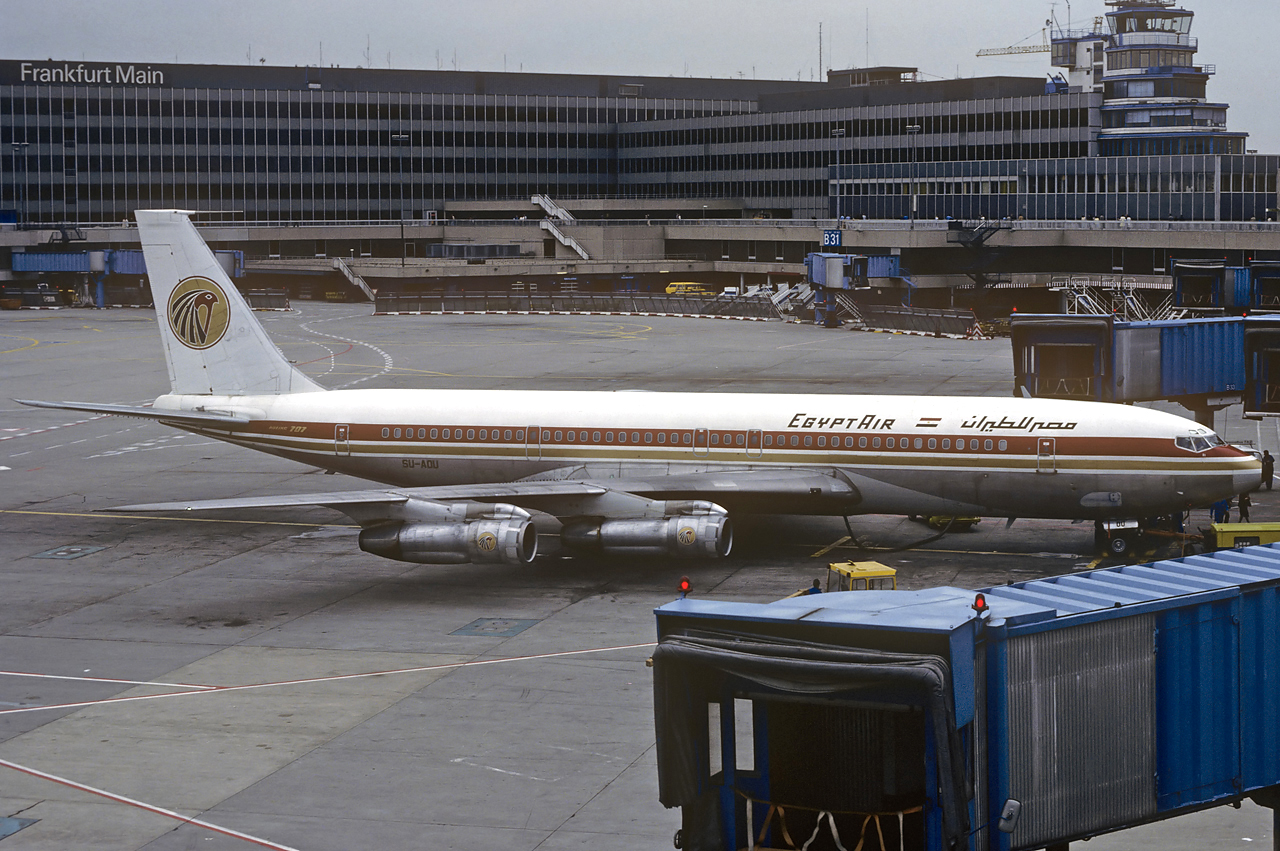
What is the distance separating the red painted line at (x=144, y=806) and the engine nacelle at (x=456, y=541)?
14.0 meters

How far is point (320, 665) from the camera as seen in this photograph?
106 feet

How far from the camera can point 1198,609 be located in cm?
1903

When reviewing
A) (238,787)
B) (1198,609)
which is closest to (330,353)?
(238,787)

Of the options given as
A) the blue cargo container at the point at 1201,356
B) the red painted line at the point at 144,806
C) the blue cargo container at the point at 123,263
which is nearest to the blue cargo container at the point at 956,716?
the red painted line at the point at 144,806

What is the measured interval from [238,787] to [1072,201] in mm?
156976

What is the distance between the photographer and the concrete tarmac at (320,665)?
23672 mm

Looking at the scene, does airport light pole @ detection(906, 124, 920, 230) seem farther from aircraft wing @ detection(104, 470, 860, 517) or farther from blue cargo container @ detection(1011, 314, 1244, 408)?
aircraft wing @ detection(104, 470, 860, 517)

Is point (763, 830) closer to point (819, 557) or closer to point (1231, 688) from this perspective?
point (1231, 688)

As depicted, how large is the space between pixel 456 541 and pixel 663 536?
5.59 m

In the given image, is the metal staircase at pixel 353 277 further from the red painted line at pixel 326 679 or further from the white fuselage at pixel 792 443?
the red painted line at pixel 326 679

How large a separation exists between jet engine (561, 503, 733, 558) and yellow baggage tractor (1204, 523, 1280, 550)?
13.4 metres

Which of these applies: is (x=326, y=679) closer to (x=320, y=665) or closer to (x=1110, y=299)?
(x=320, y=665)

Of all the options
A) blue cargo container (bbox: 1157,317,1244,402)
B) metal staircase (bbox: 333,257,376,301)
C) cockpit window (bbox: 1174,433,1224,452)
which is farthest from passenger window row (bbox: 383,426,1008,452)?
metal staircase (bbox: 333,257,376,301)

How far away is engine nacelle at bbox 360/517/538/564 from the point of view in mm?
38406
